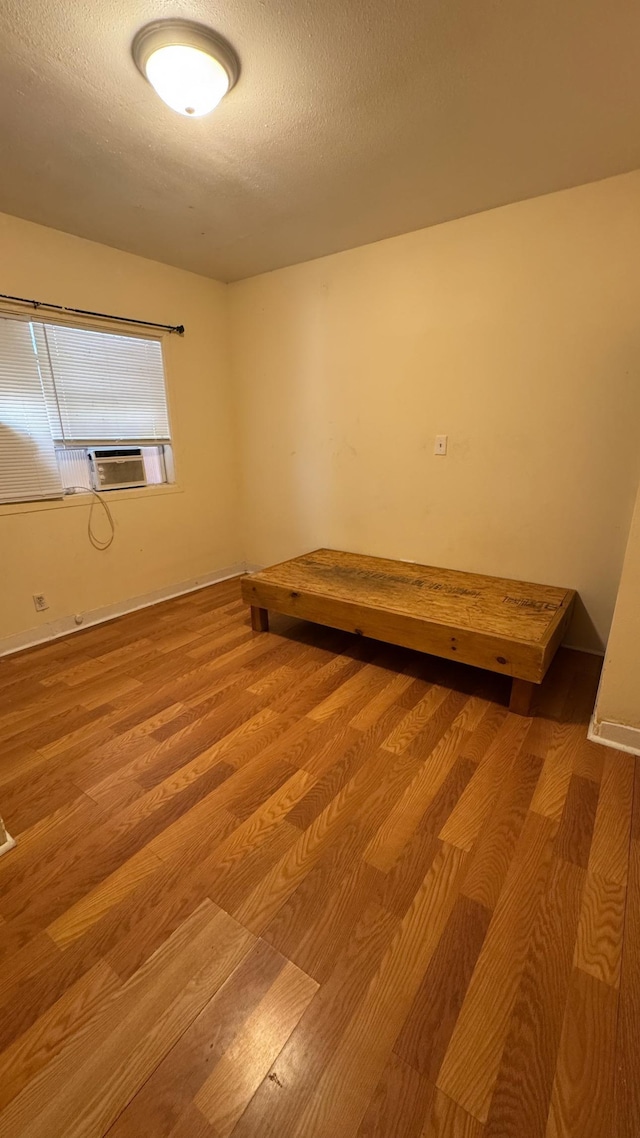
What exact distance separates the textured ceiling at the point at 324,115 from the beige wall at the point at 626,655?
1.47 meters

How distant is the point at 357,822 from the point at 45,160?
2829mm

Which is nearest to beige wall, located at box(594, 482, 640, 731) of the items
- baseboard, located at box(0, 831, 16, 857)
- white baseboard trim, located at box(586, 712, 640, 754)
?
white baseboard trim, located at box(586, 712, 640, 754)

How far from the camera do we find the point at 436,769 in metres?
1.62

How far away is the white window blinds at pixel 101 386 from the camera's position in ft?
8.33

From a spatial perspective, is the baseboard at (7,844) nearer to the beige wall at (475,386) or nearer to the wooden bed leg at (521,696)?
the wooden bed leg at (521,696)

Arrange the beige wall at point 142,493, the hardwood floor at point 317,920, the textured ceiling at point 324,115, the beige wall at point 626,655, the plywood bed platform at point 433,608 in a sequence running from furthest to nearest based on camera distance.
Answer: the beige wall at point 142,493 → the plywood bed platform at point 433,608 → the beige wall at point 626,655 → the textured ceiling at point 324,115 → the hardwood floor at point 317,920

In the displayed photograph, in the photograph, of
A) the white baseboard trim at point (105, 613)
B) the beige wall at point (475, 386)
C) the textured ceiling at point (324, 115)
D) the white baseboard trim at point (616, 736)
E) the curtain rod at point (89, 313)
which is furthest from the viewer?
the white baseboard trim at point (105, 613)

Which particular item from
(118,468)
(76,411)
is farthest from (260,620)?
(76,411)

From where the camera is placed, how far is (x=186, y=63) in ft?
4.28

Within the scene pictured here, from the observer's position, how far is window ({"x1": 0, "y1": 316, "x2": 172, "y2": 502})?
2.40 m

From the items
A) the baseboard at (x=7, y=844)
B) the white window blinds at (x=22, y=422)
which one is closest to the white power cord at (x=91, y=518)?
the white window blinds at (x=22, y=422)

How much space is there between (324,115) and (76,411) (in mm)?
2000

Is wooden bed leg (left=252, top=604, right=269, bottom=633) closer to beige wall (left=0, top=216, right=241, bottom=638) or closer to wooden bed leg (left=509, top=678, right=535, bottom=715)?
beige wall (left=0, top=216, right=241, bottom=638)

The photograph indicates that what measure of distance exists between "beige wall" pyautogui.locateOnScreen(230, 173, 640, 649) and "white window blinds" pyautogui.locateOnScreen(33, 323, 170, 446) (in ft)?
2.72
